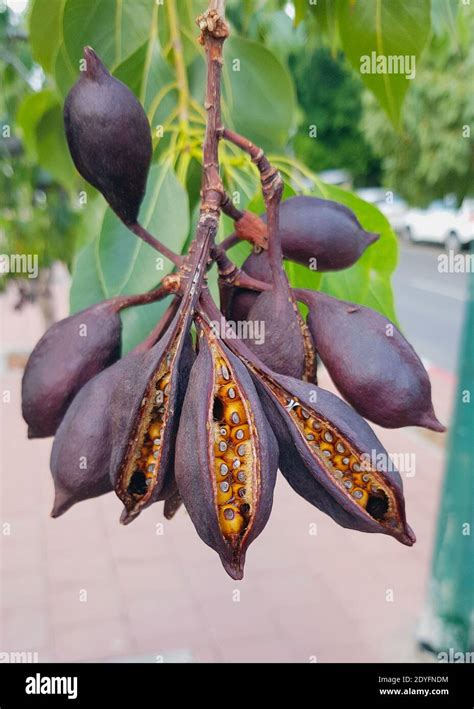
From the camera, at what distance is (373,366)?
91cm

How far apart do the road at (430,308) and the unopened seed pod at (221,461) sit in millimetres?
7965

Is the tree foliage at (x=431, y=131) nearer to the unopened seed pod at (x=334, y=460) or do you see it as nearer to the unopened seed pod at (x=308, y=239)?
the unopened seed pod at (x=308, y=239)


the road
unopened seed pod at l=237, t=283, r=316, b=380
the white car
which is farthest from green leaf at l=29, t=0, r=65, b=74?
the white car

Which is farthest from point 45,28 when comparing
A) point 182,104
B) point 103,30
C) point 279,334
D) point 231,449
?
point 231,449

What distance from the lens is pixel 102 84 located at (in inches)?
36.9

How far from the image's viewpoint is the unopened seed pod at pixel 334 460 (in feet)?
2.77

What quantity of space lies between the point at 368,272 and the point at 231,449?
0.60 m

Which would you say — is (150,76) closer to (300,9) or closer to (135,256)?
(300,9)

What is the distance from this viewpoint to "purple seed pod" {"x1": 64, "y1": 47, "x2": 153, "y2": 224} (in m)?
0.93

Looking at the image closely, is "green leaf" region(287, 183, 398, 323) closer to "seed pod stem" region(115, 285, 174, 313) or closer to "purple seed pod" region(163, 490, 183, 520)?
"seed pod stem" region(115, 285, 174, 313)

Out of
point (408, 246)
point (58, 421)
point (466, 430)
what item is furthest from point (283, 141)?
point (408, 246)

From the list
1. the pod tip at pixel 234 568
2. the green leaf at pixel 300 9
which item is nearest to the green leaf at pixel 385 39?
the green leaf at pixel 300 9

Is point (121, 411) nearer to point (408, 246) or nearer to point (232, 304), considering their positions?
point (232, 304)

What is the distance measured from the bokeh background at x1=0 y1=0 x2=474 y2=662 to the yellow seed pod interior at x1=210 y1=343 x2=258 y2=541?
316 millimetres
